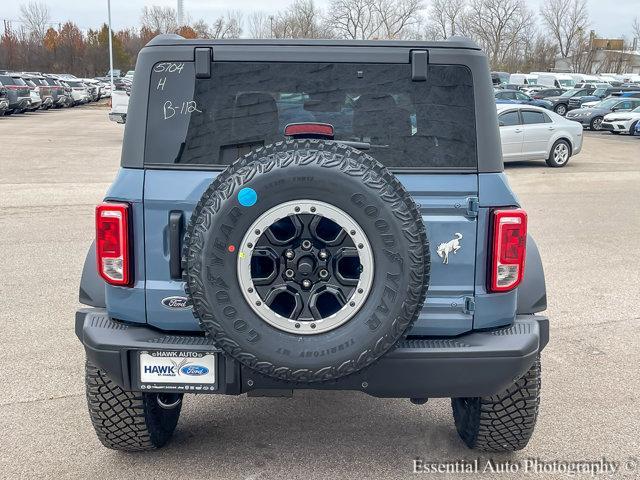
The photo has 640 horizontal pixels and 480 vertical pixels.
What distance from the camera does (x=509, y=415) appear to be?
11.2 feet

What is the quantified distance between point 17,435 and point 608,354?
3902mm

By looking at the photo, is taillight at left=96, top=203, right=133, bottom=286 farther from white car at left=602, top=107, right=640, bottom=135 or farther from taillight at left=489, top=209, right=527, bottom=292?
white car at left=602, top=107, right=640, bottom=135

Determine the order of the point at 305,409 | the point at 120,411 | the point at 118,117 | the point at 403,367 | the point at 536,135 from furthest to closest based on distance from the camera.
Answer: the point at 118,117 → the point at 536,135 → the point at 305,409 → the point at 120,411 → the point at 403,367

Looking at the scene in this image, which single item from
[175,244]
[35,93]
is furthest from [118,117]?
[175,244]

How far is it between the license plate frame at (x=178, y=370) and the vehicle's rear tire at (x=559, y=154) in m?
15.4

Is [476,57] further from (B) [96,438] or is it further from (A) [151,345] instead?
(B) [96,438]

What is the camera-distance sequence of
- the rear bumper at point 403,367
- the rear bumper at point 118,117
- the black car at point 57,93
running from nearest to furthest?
the rear bumper at point 403,367 → the rear bumper at point 118,117 → the black car at point 57,93

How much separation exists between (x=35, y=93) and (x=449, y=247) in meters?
34.8

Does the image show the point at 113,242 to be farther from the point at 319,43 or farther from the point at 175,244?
the point at 319,43

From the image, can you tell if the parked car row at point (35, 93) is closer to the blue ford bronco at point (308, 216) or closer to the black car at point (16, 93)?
the black car at point (16, 93)

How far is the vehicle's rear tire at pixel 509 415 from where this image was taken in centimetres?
339

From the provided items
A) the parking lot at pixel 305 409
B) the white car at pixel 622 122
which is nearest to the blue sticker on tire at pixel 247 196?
the parking lot at pixel 305 409

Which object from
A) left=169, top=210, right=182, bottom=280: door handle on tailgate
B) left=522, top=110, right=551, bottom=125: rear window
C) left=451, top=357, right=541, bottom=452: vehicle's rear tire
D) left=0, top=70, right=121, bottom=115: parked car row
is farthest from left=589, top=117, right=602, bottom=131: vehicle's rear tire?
left=169, top=210, right=182, bottom=280: door handle on tailgate

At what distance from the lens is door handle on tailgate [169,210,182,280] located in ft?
9.81
